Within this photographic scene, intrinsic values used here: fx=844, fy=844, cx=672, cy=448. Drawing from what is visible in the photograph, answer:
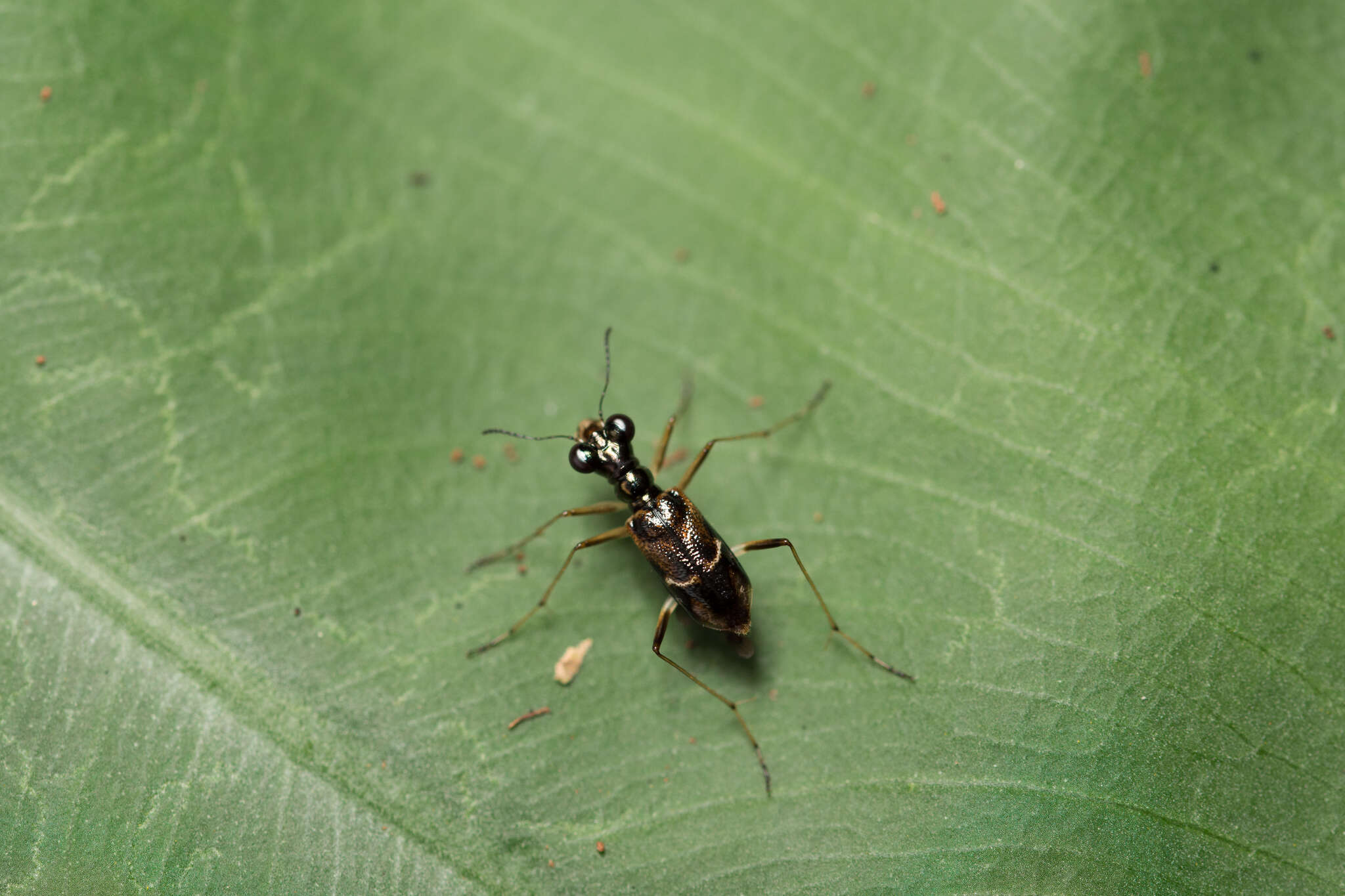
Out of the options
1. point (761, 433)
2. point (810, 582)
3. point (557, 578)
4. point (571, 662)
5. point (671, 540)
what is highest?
point (761, 433)

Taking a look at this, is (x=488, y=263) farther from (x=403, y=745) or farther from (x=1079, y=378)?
(x=1079, y=378)

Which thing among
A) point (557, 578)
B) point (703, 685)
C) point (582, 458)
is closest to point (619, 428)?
point (582, 458)

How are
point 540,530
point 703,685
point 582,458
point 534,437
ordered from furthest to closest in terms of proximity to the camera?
point 534,437 < point 540,530 < point 582,458 < point 703,685

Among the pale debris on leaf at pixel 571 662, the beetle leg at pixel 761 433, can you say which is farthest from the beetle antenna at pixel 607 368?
the pale debris on leaf at pixel 571 662

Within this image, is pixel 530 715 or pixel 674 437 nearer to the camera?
pixel 530 715

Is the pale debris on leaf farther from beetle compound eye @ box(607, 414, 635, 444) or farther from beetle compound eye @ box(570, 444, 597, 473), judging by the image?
beetle compound eye @ box(607, 414, 635, 444)

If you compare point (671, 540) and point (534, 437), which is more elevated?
point (671, 540)

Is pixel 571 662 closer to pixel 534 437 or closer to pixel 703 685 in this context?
pixel 703 685
